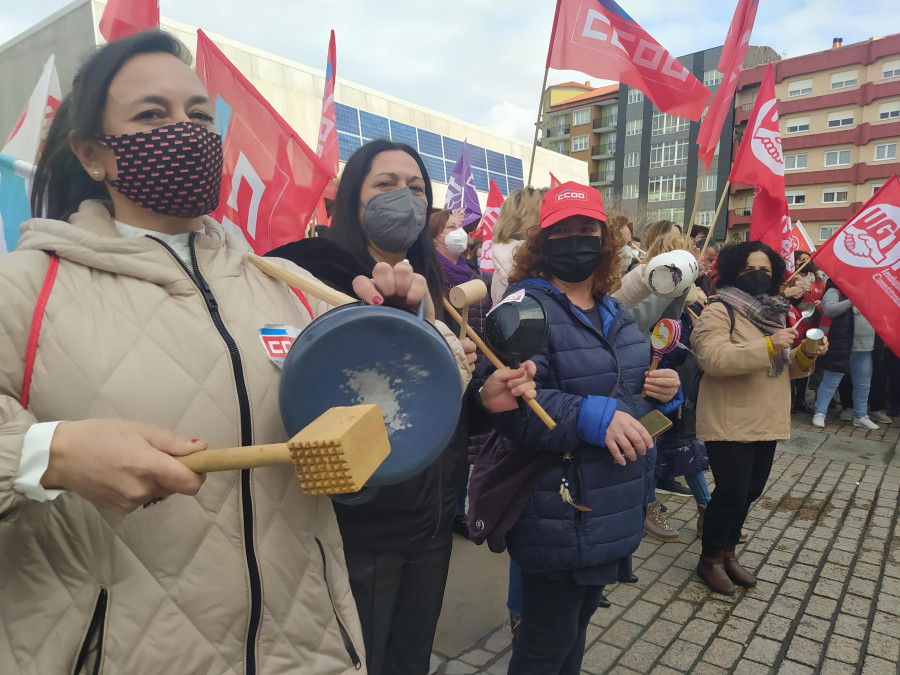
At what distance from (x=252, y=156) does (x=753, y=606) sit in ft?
12.8

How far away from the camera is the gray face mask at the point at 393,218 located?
200 centimetres

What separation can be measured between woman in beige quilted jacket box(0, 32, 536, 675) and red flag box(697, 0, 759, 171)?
4276 millimetres

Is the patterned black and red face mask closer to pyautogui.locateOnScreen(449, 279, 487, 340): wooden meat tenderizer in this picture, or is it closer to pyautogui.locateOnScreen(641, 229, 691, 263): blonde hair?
pyautogui.locateOnScreen(449, 279, 487, 340): wooden meat tenderizer

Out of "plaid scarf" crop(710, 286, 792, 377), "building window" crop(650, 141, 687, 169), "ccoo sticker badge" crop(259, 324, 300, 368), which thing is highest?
"building window" crop(650, 141, 687, 169)

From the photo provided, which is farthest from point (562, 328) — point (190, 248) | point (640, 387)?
point (190, 248)

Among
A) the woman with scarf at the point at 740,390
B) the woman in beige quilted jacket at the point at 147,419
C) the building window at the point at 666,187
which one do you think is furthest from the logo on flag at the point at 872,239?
the building window at the point at 666,187

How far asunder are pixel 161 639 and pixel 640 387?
1.80 metres

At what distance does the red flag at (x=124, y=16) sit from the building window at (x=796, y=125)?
50.3 m

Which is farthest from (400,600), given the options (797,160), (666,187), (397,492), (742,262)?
(666,187)

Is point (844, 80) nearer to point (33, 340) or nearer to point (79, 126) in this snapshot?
point (79, 126)

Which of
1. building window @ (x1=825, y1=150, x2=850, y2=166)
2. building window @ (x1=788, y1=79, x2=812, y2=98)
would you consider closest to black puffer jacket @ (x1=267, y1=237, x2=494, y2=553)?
building window @ (x1=825, y1=150, x2=850, y2=166)

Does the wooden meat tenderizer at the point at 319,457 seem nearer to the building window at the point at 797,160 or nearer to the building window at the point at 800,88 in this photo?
the building window at the point at 797,160

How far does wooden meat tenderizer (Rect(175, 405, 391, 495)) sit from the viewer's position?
29.2 inches

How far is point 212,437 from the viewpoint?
1042mm
